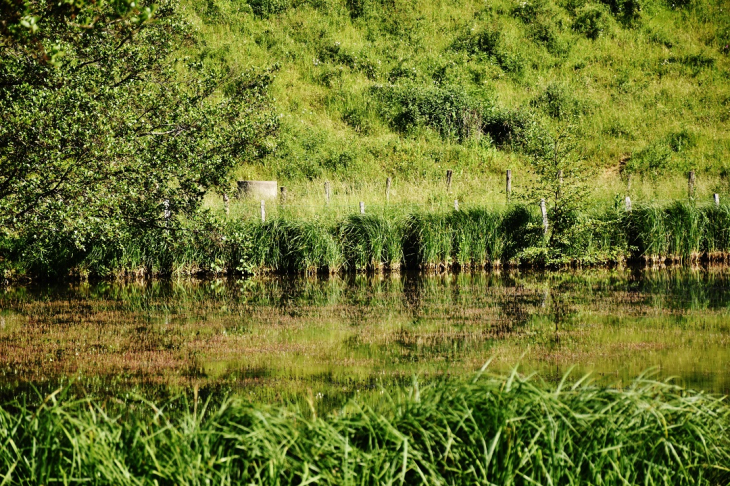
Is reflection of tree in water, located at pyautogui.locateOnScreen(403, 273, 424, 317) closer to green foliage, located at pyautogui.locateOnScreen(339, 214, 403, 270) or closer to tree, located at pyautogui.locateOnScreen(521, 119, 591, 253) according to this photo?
green foliage, located at pyautogui.locateOnScreen(339, 214, 403, 270)

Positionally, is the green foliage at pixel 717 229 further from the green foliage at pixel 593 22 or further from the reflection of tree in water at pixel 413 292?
the green foliage at pixel 593 22

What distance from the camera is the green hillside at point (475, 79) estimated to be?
3094 centimetres

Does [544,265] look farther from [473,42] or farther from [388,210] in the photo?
[473,42]

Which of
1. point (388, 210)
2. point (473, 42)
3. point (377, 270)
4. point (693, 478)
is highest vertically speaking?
point (473, 42)

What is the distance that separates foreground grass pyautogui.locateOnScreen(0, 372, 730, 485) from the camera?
4.39 m

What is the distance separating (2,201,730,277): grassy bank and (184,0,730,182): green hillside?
8.82 metres

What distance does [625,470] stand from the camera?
464 centimetres

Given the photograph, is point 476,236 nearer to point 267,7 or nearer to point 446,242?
point 446,242

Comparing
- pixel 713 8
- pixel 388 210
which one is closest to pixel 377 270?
pixel 388 210

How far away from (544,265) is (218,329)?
10.4 m

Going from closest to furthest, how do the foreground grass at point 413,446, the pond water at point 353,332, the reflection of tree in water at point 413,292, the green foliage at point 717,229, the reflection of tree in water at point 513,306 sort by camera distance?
the foreground grass at point 413,446, the pond water at point 353,332, the reflection of tree in water at point 513,306, the reflection of tree in water at point 413,292, the green foliage at point 717,229

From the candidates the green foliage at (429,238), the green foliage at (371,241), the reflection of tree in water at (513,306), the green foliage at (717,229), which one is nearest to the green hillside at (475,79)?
the green foliage at (429,238)

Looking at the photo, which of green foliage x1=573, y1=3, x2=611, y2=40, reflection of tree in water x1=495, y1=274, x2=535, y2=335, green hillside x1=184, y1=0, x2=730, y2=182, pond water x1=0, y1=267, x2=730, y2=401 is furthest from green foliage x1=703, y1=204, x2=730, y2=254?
green foliage x1=573, y1=3, x2=611, y2=40

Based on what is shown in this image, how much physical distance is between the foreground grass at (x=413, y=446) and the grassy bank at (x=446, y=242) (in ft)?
47.1
